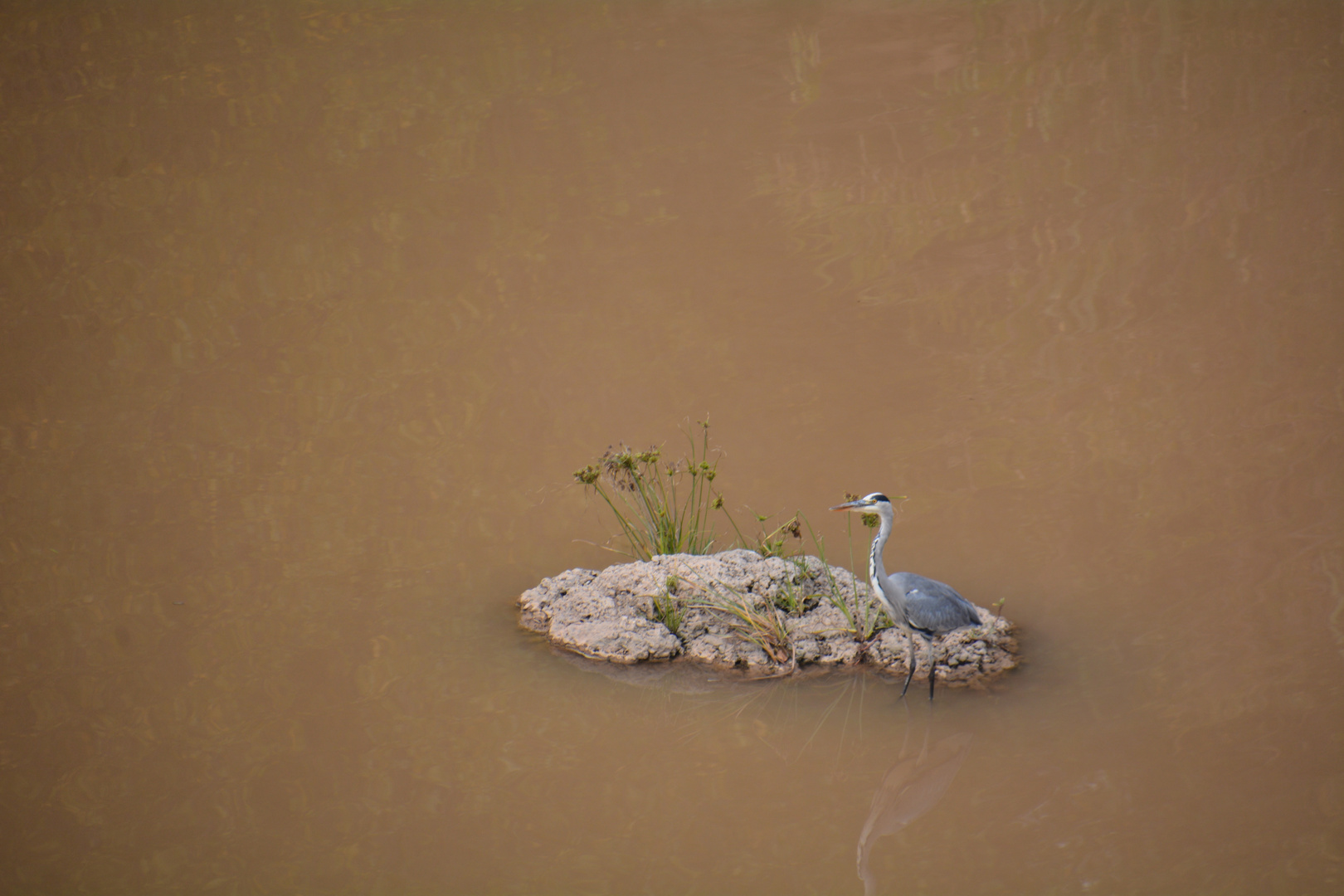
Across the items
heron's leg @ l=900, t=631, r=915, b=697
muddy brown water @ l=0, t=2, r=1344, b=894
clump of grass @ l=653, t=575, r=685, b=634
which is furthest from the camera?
clump of grass @ l=653, t=575, r=685, b=634

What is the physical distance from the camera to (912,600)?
438 cm

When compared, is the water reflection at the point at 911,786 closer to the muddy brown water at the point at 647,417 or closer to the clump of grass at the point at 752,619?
the muddy brown water at the point at 647,417

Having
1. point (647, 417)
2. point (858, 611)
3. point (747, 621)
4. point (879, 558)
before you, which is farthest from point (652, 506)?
point (647, 417)

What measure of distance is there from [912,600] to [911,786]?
663 millimetres

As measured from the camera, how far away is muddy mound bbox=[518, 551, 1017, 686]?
473cm

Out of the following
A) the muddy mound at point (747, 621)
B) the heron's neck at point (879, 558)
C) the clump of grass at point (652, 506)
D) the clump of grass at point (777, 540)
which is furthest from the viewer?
the clump of grass at point (777, 540)

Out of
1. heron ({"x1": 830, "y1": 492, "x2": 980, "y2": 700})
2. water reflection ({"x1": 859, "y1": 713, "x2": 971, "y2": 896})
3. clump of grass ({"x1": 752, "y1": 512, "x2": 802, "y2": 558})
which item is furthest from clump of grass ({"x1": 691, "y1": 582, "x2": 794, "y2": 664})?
water reflection ({"x1": 859, "y1": 713, "x2": 971, "y2": 896})

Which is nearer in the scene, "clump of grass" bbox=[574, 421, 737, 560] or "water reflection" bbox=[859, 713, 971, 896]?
"water reflection" bbox=[859, 713, 971, 896]

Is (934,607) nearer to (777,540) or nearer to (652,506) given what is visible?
(777,540)

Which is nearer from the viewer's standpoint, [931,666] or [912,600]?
[912,600]

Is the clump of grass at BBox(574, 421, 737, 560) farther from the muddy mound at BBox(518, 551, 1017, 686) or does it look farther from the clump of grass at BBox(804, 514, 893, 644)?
the clump of grass at BBox(804, 514, 893, 644)

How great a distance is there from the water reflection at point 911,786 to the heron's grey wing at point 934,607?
14.9 inches

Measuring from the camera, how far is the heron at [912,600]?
14.3ft

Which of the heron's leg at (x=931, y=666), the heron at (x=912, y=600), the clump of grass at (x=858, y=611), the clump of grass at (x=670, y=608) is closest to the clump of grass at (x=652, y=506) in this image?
the clump of grass at (x=670, y=608)
